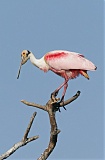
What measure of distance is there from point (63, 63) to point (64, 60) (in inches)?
2.3

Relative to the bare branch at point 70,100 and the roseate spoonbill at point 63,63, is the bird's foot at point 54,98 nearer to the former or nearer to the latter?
the bare branch at point 70,100

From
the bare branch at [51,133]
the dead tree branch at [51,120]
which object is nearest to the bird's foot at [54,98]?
the dead tree branch at [51,120]

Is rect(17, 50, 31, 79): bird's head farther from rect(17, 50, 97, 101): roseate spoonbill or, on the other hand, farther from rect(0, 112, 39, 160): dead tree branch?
rect(0, 112, 39, 160): dead tree branch

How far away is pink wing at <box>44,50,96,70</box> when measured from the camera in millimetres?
7065

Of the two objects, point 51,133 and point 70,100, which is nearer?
point 51,133

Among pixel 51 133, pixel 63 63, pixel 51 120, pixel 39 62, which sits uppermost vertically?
pixel 39 62

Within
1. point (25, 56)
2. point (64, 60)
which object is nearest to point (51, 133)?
point (64, 60)

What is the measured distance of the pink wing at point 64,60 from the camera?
7.06 meters

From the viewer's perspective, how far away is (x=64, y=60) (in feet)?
23.7

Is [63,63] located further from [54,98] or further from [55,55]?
[54,98]

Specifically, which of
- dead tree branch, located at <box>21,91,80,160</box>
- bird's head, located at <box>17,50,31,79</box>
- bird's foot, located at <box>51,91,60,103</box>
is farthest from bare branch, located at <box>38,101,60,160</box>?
bird's head, located at <box>17,50,31,79</box>

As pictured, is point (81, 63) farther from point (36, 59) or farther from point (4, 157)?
point (4, 157)

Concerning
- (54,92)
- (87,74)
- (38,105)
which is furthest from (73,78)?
(38,105)

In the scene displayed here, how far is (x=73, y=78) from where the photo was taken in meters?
6.95
